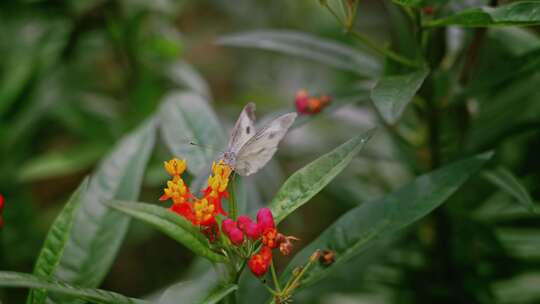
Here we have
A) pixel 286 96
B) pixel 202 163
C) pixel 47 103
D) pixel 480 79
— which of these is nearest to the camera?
pixel 202 163

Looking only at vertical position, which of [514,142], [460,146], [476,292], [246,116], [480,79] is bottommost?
[476,292]

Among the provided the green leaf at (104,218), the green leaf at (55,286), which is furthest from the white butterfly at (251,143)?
the green leaf at (104,218)

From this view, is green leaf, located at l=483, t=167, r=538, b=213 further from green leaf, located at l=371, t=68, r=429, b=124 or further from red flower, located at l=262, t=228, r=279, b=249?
red flower, located at l=262, t=228, r=279, b=249

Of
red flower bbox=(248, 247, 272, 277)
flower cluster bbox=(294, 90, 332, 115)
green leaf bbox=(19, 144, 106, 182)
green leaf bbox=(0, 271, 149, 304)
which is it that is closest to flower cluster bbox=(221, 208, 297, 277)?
red flower bbox=(248, 247, 272, 277)

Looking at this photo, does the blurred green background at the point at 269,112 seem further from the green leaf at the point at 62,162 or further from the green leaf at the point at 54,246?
the green leaf at the point at 54,246

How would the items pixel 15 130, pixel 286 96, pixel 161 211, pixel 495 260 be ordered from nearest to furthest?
pixel 161 211 < pixel 495 260 < pixel 15 130 < pixel 286 96

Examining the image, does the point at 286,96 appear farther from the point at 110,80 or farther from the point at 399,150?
the point at 399,150

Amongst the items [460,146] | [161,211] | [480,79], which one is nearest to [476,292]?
[460,146]

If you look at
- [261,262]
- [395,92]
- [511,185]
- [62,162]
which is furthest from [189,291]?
[62,162]
